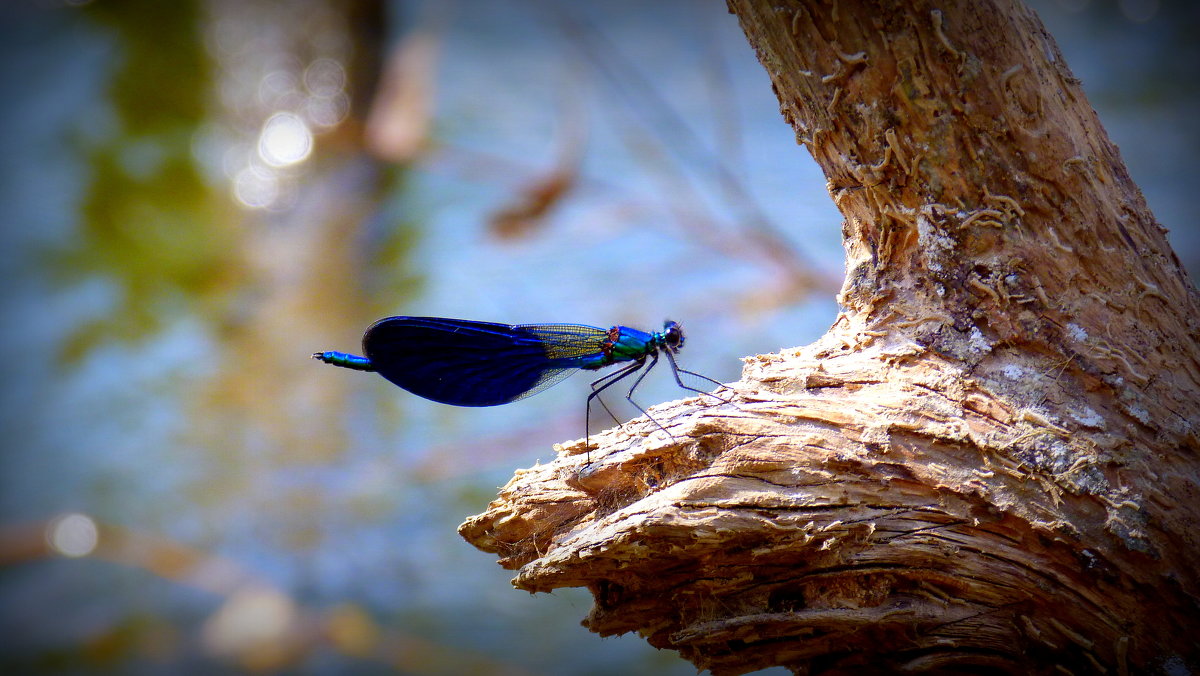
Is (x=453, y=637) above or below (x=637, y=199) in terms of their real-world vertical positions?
below

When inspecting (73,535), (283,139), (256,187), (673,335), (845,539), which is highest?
(283,139)

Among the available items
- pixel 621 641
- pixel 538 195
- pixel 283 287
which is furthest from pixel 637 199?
pixel 621 641

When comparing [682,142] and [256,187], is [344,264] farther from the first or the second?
[682,142]

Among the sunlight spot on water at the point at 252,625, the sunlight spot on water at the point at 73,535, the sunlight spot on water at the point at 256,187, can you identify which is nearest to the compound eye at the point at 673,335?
the sunlight spot on water at the point at 252,625

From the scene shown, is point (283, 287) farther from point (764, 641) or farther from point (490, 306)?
point (764, 641)

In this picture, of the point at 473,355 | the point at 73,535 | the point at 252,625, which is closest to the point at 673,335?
the point at 473,355

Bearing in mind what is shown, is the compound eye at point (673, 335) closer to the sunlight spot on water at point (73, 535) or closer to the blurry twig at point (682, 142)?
the blurry twig at point (682, 142)

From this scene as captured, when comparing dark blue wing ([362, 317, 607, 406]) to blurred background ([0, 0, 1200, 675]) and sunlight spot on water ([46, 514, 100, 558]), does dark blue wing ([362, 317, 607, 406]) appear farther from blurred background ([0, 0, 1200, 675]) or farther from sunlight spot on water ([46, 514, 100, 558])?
sunlight spot on water ([46, 514, 100, 558])
